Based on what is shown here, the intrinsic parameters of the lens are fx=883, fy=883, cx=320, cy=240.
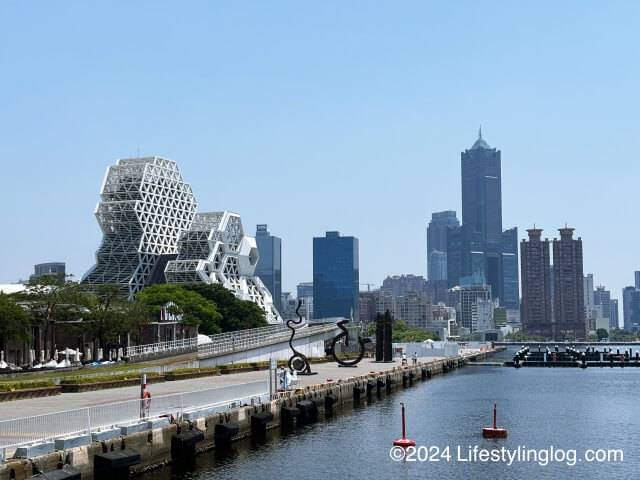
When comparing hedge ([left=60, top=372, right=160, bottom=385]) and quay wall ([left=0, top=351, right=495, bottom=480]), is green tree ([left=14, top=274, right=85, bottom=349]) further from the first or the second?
quay wall ([left=0, top=351, right=495, bottom=480])

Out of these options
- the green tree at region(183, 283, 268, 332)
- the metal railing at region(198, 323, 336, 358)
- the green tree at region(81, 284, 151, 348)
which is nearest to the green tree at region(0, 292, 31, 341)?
the green tree at region(81, 284, 151, 348)

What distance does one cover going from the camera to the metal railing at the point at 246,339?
99.9 m

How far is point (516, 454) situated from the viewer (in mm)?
45125

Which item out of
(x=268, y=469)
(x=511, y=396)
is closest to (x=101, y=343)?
(x=511, y=396)

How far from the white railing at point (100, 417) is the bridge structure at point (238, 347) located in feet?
144

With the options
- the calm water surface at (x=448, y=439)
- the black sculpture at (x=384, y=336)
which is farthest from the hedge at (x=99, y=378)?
the black sculpture at (x=384, y=336)

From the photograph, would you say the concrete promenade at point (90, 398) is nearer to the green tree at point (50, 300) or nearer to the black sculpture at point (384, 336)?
the green tree at point (50, 300)

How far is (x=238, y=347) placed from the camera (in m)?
106

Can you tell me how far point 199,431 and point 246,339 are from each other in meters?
70.1

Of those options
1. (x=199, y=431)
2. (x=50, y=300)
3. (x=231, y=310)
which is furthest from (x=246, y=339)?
(x=199, y=431)

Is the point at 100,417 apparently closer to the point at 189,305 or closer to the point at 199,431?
the point at 199,431

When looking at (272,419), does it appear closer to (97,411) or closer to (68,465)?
(97,411)

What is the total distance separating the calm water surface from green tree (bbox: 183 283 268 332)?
269 ft

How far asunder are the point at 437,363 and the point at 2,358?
6669 cm
